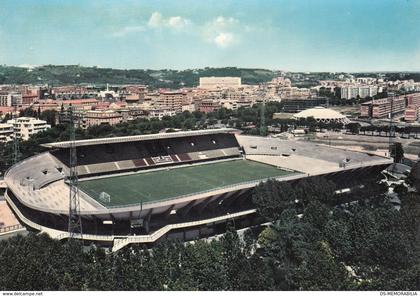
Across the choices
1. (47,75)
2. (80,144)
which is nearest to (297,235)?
(80,144)

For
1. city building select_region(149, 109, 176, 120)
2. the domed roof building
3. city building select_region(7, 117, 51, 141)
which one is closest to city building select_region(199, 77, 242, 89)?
city building select_region(149, 109, 176, 120)

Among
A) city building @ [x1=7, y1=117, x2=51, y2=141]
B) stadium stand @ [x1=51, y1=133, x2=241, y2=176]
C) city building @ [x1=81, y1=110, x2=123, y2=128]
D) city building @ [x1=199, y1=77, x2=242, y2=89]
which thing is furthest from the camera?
city building @ [x1=199, y1=77, x2=242, y2=89]

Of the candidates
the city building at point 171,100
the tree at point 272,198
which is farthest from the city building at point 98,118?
the tree at point 272,198

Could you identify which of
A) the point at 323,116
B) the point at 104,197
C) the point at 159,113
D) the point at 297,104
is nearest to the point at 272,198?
the point at 104,197

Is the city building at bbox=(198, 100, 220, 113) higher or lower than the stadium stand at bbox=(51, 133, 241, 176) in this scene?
higher

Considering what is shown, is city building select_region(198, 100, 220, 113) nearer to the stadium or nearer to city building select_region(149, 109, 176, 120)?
city building select_region(149, 109, 176, 120)
